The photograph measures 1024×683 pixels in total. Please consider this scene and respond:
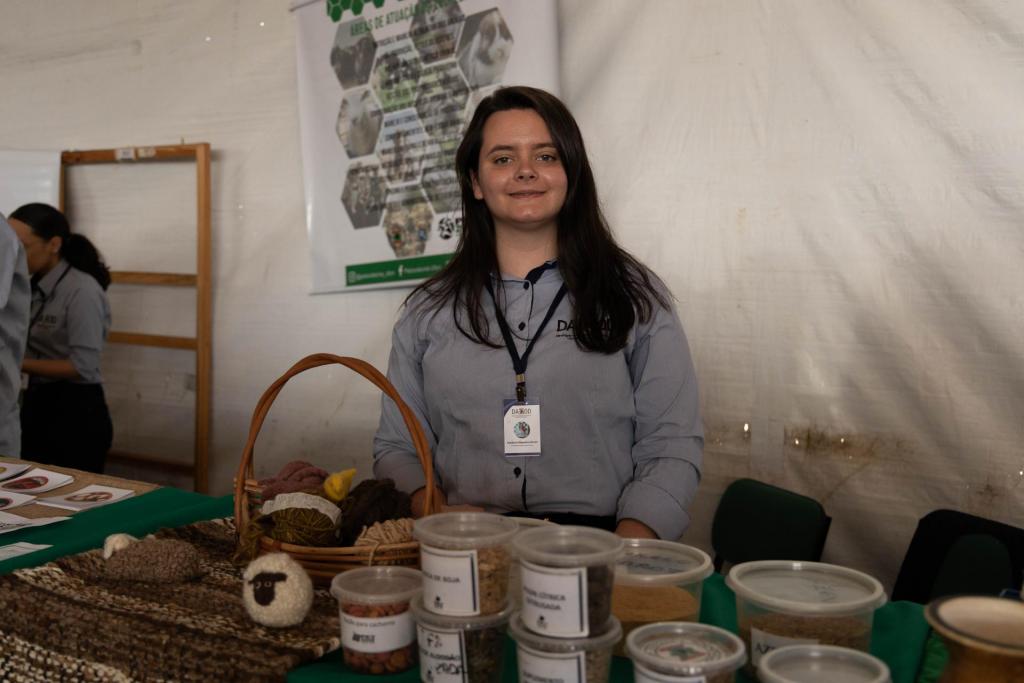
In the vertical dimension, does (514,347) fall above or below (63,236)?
below

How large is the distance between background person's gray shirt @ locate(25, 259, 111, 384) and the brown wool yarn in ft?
7.10

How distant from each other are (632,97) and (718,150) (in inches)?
12.1

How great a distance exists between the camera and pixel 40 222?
3158 mm

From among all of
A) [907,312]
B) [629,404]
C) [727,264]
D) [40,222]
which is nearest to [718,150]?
[727,264]

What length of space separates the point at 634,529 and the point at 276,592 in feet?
2.16

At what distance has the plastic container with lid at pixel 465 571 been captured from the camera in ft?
2.76

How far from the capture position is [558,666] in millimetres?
785

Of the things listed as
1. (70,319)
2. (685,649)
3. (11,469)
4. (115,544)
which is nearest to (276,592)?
(115,544)

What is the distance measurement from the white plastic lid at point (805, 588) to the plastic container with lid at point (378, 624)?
334 millimetres

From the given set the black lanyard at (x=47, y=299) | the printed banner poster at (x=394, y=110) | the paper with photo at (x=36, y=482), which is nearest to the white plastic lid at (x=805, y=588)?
the paper with photo at (x=36, y=482)

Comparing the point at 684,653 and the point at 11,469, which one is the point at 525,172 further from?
the point at 11,469

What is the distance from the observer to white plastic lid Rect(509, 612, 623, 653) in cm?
78

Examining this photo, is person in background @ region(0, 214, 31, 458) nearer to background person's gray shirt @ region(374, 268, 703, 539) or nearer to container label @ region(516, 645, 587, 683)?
background person's gray shirt @ region(374, 268, 703, 539)

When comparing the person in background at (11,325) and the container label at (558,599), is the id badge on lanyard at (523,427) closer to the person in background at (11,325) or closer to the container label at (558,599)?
the container label at (558,599)
